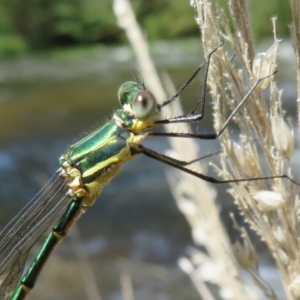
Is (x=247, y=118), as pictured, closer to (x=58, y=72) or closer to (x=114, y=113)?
(x=114, y=113)

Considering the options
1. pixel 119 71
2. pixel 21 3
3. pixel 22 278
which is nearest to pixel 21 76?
pixel 119 71

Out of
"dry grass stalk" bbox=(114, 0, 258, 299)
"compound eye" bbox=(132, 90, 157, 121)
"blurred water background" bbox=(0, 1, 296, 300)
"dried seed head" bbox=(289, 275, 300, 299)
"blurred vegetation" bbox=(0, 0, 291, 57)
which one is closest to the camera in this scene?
"dried seed head" bbox=(289, 275, 300, 299)

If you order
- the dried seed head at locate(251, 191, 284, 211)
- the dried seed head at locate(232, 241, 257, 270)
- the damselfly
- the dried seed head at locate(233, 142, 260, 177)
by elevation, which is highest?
the damselfly

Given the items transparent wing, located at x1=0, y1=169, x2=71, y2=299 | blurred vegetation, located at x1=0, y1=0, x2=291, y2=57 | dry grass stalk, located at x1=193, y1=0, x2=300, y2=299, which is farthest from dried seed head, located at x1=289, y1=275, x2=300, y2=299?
blurred vegetation, located at x1=0, y1=0, x2=291, y2=57

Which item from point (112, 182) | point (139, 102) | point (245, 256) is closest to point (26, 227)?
point (139, 102)

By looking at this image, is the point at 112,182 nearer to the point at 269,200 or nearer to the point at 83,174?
the point at 83,174

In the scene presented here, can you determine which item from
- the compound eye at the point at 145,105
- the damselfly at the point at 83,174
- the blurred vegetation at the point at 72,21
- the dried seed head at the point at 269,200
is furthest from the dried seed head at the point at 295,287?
the blurred vegetation at the point at 72,21

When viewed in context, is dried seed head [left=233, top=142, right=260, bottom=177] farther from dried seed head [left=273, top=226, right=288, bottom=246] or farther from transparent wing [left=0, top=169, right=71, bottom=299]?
transparent wing [left=0, top=169, right=71, bottom=299]
